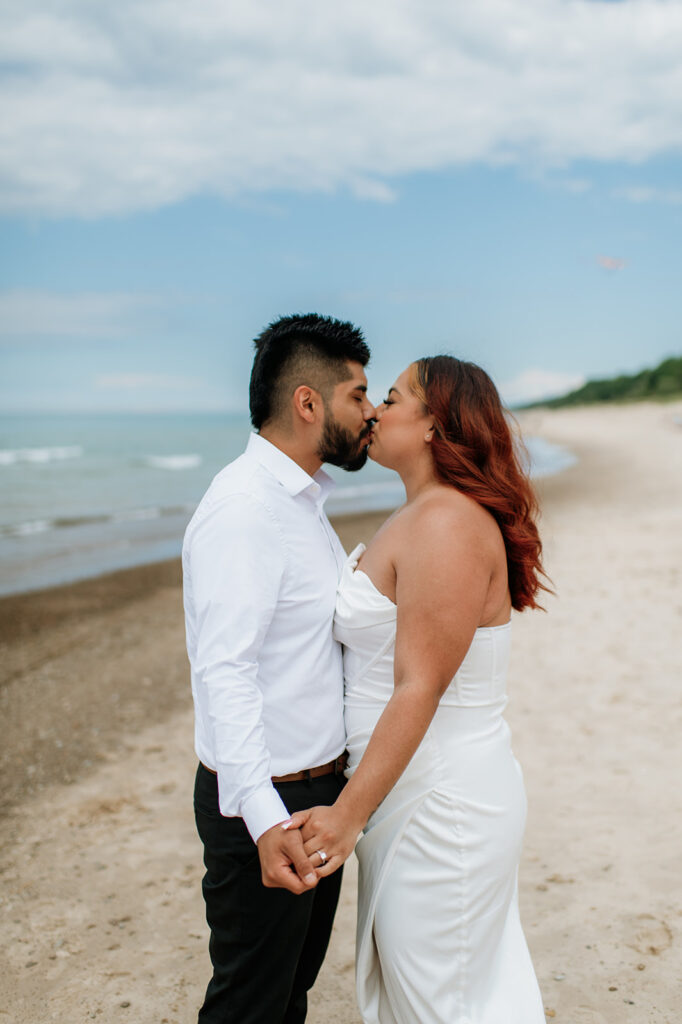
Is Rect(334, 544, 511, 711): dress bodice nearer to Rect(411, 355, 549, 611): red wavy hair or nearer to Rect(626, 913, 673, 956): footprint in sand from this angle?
Rect(411, 355, 549, 611): red wavy hair

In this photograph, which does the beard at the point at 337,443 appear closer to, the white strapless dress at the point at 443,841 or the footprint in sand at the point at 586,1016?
the white strapless dress at the point at 443,841

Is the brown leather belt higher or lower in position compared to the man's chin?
lower

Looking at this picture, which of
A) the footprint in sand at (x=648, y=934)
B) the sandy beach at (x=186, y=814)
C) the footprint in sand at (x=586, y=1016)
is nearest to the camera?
the footprint in sand at (x=586, y=1016)

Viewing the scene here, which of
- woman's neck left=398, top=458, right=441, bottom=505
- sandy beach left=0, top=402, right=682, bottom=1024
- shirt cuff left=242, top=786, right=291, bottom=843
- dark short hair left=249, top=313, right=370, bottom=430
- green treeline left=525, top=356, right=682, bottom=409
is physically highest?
dark short hair left=249, top=313, right=370, bottom=430

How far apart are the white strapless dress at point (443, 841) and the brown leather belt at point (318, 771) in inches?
4.6

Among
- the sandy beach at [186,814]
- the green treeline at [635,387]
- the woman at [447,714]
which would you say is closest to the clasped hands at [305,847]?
the woman at [447,714]

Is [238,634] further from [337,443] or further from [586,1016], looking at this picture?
[586,1016]

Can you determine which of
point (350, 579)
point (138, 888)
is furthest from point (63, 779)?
point (350, 579)

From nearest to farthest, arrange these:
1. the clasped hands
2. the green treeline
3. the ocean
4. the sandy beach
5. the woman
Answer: the clasped hands
the woman
the sandy beach
the ocean
the green treeline

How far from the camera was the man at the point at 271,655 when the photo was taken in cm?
219

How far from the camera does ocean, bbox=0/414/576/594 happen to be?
1408 centimetres

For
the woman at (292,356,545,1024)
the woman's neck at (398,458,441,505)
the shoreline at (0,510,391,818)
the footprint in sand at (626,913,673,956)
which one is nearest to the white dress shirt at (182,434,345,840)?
the woman at (292,356,545,1024)

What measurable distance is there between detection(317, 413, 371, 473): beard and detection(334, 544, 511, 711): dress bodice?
36 cm

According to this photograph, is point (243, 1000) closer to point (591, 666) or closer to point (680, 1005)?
point (680, 1005)
